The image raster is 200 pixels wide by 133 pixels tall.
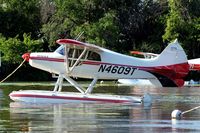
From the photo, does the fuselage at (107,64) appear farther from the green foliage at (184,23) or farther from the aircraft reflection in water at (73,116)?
the green foliage at (184,23)

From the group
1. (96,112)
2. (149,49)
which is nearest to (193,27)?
(149,49)

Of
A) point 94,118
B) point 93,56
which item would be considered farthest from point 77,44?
point 94,118

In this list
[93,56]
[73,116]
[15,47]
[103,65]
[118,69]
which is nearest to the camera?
[73,116]

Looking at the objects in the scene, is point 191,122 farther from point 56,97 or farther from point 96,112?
point 56,97

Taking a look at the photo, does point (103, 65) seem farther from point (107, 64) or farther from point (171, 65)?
point (171, 65)

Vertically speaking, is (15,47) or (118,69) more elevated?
(118,69)

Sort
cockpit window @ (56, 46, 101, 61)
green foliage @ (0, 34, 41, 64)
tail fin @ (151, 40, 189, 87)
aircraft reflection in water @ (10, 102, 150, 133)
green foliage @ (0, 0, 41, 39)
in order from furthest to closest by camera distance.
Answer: green foliage @ (0, 0, 41, 39) < green foliage @ (0, 34, 41, 64) < tail fin @ (151, 40, 189, 87) < cockpit window @ (56, 46, 101, 61) < aircraft reflection in water @ (10, 102, 150, 133)

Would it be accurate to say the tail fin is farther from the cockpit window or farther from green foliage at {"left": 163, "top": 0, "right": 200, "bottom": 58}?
green foliage at {"left": 163, "top": 0, "right": 200, "bottom": 58}

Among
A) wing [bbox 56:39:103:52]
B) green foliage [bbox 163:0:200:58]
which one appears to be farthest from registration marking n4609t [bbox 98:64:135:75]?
green foliage [bbox 163:0:200:58]

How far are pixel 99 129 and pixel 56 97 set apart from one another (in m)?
9.36

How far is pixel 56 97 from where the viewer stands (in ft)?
78.2

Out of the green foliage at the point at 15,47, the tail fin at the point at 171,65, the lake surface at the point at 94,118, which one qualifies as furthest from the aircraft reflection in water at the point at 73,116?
the green foliage at the point at 15,47

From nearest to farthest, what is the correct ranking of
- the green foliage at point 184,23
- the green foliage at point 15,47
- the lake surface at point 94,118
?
1. the lake surface at point 94,118
2. the green foliage at point 15,47
3. the green foliage at point 184,23

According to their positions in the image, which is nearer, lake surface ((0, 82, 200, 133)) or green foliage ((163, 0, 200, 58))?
lake surface ((0, 82, 200, 133))
